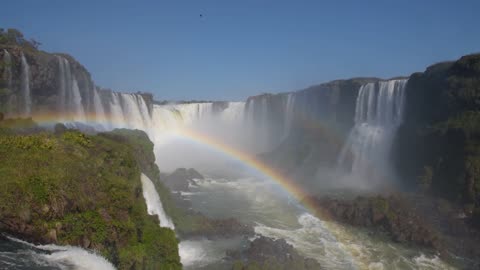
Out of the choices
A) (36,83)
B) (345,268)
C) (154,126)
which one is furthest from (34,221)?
(154,126)

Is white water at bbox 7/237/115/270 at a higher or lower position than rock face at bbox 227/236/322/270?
higher

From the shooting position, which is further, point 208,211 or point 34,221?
point 208,211

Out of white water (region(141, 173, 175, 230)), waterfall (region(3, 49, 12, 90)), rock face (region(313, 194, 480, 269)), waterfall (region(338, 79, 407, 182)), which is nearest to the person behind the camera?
white water (region(141, 173, 175, 230))

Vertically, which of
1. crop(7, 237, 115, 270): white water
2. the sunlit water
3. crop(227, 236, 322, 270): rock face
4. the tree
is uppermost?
crop(7, 237, 115, 270): white water

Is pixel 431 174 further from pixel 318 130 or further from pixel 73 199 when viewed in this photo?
pixel 73 199

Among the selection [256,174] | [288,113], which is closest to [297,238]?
[256,174]

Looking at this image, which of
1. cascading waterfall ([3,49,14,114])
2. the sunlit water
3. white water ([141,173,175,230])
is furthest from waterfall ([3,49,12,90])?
the sunlit water

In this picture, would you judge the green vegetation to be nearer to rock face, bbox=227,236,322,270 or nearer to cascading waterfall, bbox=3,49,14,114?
rock face, bbox=227,236,322,270

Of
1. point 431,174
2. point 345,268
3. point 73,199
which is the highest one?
point 73,199
